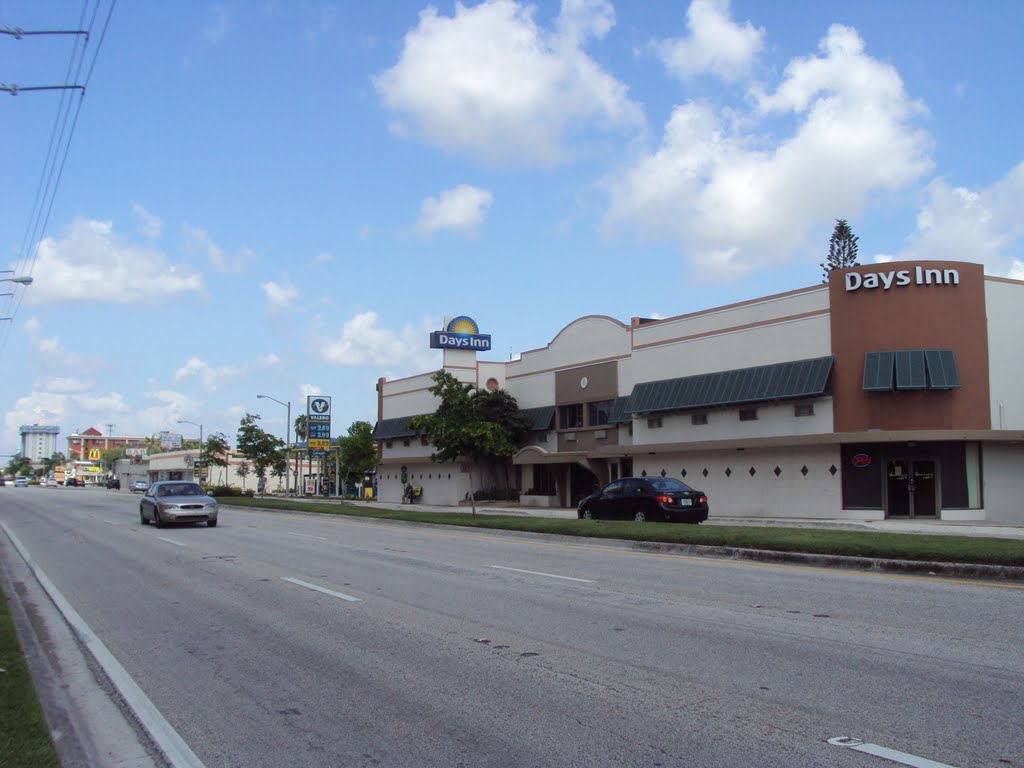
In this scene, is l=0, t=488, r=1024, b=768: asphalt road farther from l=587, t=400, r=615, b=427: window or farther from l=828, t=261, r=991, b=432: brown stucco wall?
l=587, t=400, r=615, b=427: window

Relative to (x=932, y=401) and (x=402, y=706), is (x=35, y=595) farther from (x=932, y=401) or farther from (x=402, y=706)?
(x=932, y=401)

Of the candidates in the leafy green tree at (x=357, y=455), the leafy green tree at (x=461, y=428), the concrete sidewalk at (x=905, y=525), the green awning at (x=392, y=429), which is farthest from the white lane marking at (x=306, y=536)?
the leafy green tree at (x=357, y=455)

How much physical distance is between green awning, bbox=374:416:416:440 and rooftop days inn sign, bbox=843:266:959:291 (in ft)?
100

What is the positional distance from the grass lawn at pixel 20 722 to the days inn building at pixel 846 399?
23.7 metres

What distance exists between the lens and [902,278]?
1133 inches

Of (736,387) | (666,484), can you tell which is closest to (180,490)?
(666,484)

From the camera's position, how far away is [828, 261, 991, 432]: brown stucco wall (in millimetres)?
27984

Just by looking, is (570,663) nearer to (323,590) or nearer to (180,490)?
(323,590)

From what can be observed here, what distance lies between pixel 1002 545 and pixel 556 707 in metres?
11.8

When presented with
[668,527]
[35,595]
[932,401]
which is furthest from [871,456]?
[35,595]

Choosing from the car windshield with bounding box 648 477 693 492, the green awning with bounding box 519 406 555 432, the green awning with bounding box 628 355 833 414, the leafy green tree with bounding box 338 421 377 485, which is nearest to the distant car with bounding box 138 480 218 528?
the car windshield with bounding box 648 477 693 492

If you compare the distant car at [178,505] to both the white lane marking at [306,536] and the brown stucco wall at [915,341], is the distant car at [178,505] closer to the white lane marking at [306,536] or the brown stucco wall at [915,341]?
the white lane marking at [306,536]

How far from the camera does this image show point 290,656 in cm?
877

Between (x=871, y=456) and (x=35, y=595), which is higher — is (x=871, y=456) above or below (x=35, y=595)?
above
